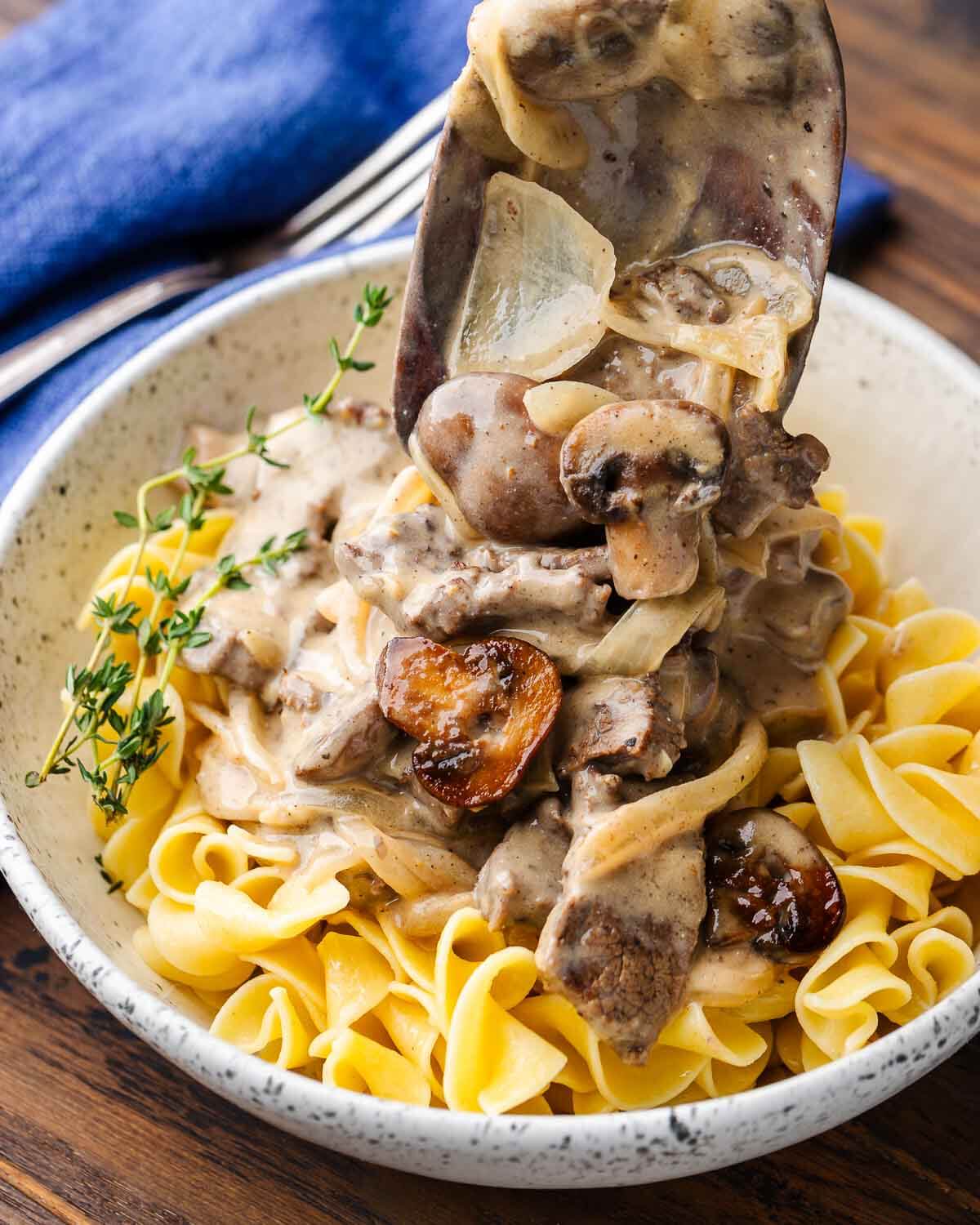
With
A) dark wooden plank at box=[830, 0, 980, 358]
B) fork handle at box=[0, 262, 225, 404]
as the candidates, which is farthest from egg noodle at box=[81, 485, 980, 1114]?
dark wooden plank at box=[830, 0, 980, 358]

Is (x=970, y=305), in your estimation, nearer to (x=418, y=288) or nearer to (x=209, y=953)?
(x=418, y=288)

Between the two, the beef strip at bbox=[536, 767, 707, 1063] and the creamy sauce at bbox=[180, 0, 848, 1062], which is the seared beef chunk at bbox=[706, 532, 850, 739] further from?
the beef strip at bbox=[536, 767, 707, 1063]

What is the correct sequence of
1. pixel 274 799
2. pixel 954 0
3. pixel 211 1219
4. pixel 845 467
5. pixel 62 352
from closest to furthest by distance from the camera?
pixel 211 1219 → pixel 274 799 → pixel 845 467 → pixel 62 352 → pixel 954 0

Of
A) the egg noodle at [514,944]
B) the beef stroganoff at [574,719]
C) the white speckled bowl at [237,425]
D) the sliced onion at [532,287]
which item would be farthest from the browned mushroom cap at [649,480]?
the white speckled bowl at [237,425]

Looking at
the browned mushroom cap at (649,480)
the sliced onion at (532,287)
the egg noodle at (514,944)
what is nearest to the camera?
the browned mushroom cap at (649,480)

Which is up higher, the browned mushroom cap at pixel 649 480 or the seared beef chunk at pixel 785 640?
the browned mushroom cap at pixel 649 480

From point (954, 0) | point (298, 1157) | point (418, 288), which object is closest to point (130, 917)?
point (298, 1157)

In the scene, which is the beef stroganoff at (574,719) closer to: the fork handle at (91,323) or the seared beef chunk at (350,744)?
the seared beef chunk at (350,744)
